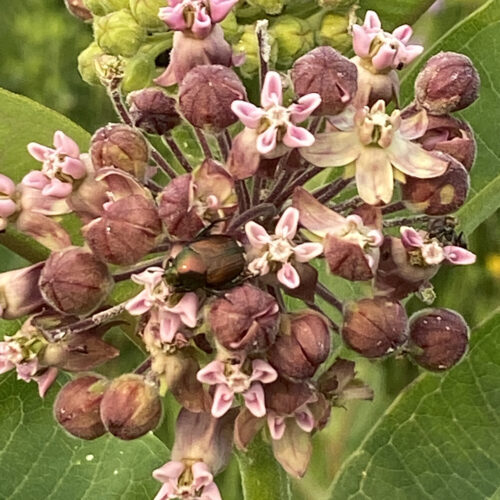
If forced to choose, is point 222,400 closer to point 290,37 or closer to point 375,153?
point 375,153

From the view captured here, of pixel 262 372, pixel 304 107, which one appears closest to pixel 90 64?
pixel 304 107

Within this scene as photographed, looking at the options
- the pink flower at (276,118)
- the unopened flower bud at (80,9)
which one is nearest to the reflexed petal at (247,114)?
the pink flower at (276,118)

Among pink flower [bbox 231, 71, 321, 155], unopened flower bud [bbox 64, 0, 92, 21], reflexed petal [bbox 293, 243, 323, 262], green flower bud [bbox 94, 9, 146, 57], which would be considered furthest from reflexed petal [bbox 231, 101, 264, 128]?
unopened flower bud [bbox 64, 0, 92, 21]

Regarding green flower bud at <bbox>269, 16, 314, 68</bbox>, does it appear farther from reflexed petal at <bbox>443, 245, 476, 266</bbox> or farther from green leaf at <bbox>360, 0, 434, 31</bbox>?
reflexed petal at <bbox>443, 245, 476, 266</bbox>

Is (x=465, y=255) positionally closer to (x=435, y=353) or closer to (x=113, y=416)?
(x=435, y=353)

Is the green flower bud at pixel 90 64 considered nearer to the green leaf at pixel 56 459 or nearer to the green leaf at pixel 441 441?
the green leaf at pixel 56 459
